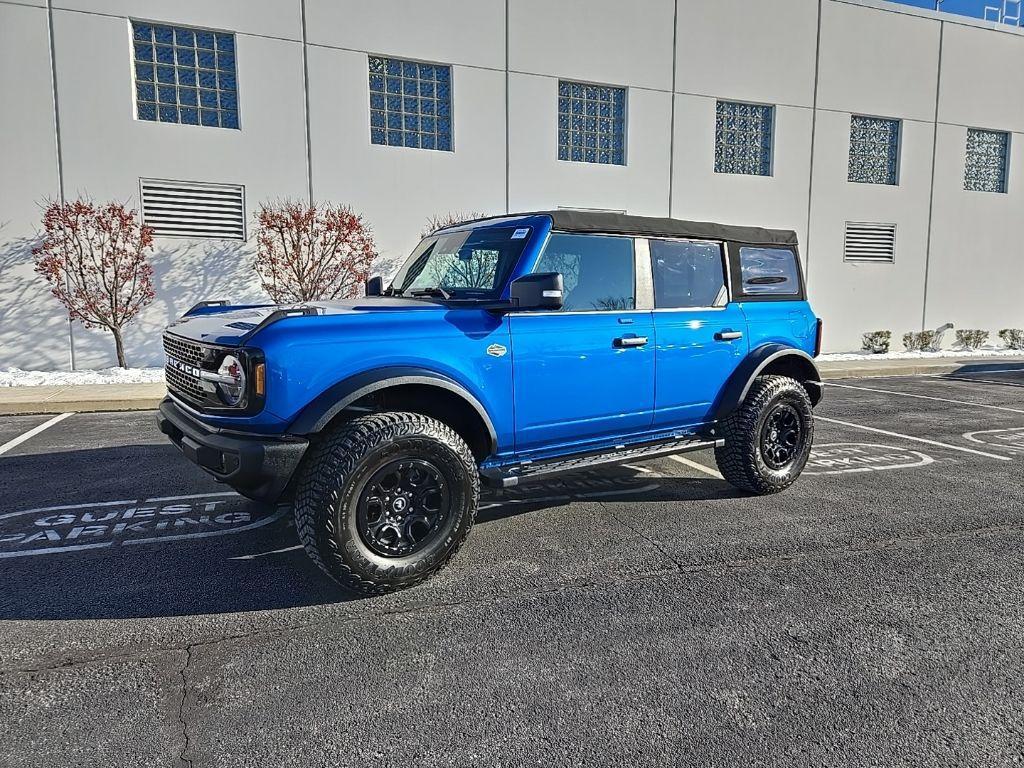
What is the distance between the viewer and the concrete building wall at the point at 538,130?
12.0 m

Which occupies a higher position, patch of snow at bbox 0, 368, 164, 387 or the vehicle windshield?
the vehicle windshield

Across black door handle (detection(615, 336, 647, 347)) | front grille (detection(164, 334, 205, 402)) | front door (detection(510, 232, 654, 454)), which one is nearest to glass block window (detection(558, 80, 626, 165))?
front door (detection(510, 232, 654, 454))

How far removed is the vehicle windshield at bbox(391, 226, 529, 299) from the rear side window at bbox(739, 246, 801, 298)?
6.84 ft

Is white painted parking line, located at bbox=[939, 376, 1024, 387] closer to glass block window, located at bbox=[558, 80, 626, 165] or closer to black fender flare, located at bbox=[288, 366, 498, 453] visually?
glass block window, located at bbox=[558, 80, 626, 165]

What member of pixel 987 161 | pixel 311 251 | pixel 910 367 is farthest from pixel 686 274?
pixel 987 161

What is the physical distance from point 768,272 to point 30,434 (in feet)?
26.5

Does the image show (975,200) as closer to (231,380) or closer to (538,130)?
(538,130)

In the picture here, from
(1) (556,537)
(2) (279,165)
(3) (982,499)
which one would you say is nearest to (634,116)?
(2) (279,165)

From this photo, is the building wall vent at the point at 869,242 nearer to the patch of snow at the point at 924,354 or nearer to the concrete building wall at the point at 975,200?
the concrete building wall at the point at 975,200

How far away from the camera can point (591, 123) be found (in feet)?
51.4

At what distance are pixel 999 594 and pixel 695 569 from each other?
1581 millimetres

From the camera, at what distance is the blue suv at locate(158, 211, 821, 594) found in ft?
10.9

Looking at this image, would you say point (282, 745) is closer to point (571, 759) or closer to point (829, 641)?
point (571, 759)

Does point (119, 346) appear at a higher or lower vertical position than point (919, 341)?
higher
